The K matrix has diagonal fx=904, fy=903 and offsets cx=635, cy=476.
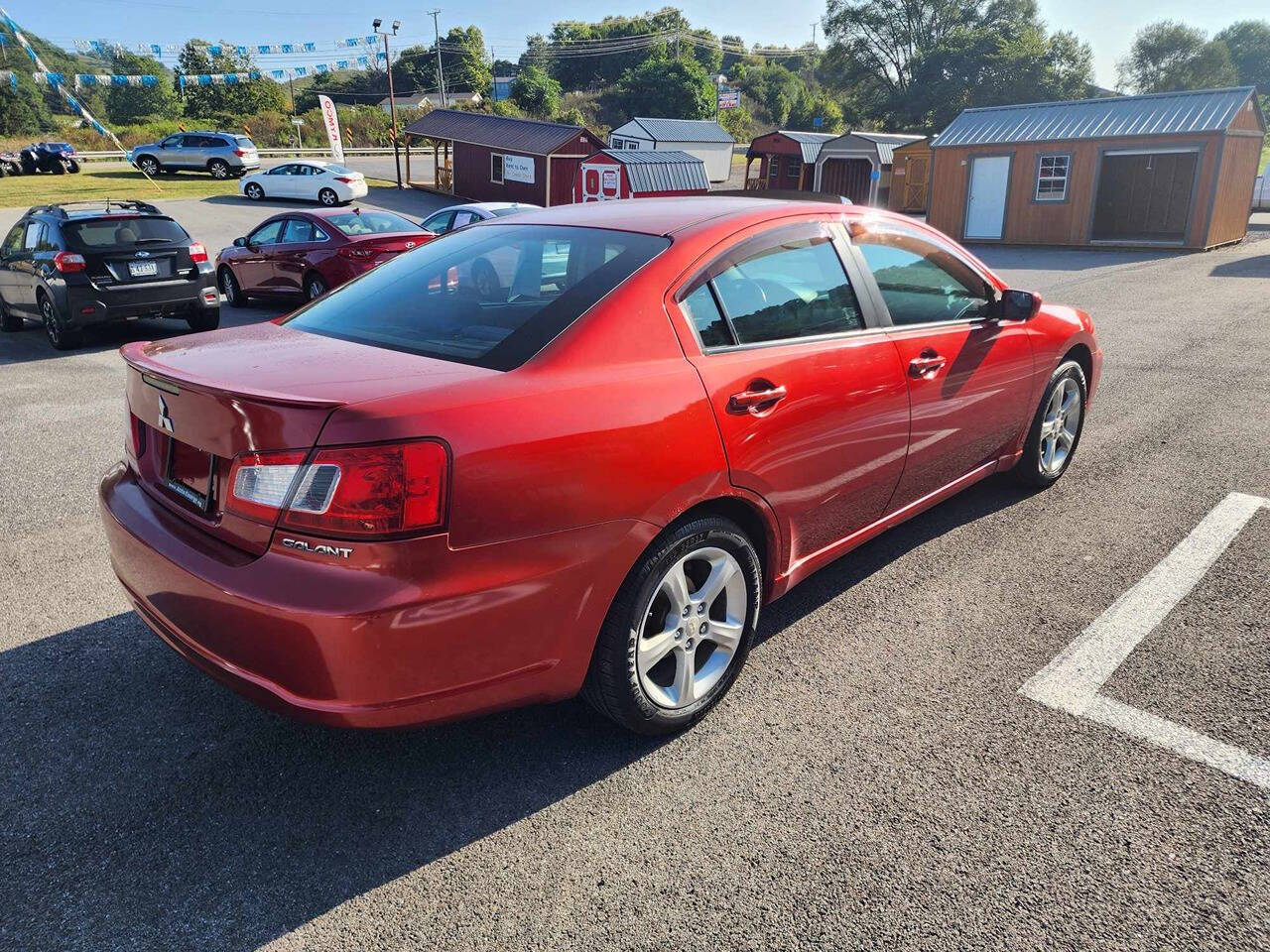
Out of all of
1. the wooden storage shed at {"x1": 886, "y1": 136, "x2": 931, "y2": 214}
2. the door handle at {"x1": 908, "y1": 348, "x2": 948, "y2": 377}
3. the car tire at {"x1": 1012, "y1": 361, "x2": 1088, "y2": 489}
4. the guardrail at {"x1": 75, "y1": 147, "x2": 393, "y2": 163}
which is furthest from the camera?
the guardrail at {"x1": 75, "y1": 147, "x2": 393, "y2": 163}

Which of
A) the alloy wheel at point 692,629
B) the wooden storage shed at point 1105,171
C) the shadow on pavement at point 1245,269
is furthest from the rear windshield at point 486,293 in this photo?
the wooden storage shed at point 1105,171

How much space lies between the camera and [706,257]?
3.00 m

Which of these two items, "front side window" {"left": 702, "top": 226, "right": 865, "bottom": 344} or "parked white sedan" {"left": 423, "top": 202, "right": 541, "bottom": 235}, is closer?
"front side window" {"left": 702, "top": 226, "right": 865, "bottom": 344}

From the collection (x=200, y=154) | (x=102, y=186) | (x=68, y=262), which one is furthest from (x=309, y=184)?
(x=68, y=262)

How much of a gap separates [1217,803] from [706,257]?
2232 mm

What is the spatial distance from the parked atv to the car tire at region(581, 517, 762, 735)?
47021 millimetres

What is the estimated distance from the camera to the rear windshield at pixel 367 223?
12430 millimetres

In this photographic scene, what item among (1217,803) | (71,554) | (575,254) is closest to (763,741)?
(1217,803)

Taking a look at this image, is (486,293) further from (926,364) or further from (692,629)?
(926,364)

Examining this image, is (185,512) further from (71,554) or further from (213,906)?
(71,554)

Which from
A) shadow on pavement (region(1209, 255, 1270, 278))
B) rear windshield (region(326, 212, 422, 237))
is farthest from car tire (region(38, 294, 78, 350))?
shadow on pavement (region(1209, 255, 1270, 278))

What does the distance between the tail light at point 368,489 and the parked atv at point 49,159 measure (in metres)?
46.9

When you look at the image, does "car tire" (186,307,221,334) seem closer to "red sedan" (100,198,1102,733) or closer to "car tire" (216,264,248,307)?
"car tire" (216,264,248,307)

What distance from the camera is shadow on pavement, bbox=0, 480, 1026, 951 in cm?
223
